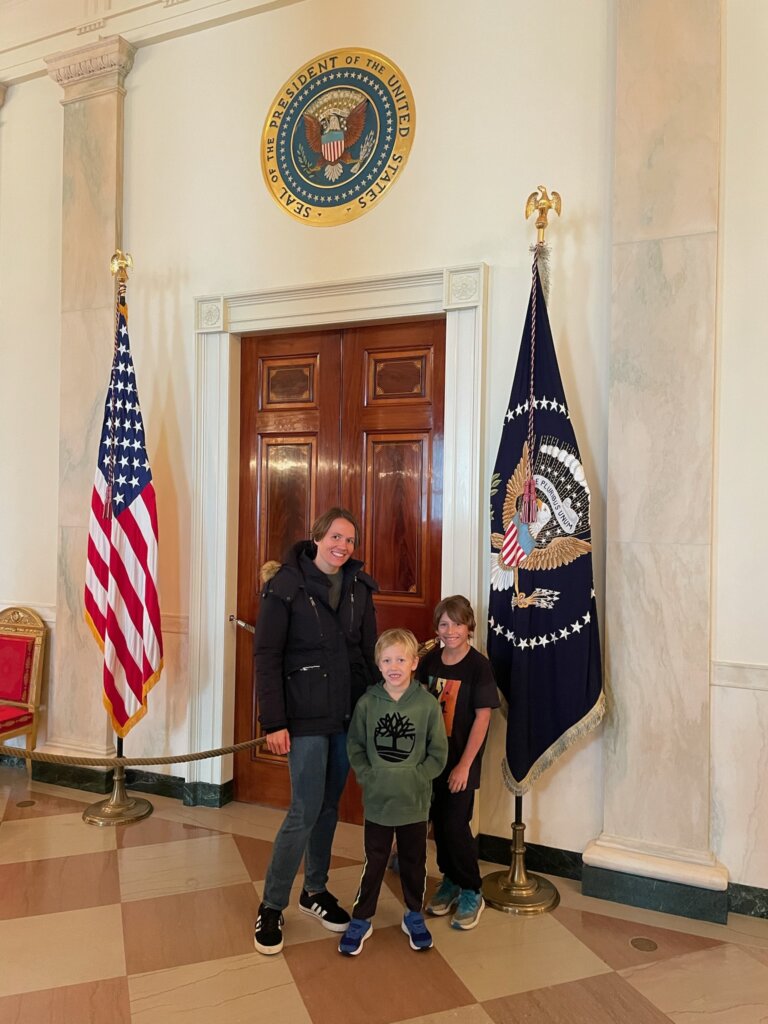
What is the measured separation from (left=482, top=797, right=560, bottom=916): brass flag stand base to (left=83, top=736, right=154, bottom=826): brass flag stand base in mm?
2006

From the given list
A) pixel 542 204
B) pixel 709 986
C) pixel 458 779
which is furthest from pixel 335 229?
pixel 709 986

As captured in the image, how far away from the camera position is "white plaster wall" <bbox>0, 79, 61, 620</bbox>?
5109mm

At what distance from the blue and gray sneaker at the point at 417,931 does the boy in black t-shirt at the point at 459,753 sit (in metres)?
0.25

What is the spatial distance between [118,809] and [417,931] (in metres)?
2.14

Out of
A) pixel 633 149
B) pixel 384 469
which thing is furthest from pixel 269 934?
pixel 633 149

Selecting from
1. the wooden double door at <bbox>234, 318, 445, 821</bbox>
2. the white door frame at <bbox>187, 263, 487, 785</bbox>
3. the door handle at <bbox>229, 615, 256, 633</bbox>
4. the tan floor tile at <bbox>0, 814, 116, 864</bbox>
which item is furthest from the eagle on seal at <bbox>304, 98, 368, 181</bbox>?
the tan floor tile at <bbox>0, 814, 116, 864</bbox>

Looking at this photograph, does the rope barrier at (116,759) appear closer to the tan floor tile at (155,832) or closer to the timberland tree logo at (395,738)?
the tan floor tile at (155,832)

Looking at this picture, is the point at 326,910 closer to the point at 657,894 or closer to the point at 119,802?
the point at 657,894

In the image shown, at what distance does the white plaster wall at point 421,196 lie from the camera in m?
3.65

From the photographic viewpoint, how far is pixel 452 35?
395 centimetres

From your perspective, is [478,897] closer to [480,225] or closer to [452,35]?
[480,225]

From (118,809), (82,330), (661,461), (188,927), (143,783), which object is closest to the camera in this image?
(188,927)

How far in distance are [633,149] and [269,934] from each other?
3.63 metres

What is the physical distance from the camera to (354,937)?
293 centimetres
